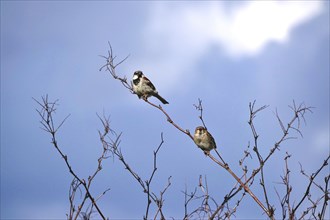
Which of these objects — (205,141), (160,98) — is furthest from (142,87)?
(205,141)

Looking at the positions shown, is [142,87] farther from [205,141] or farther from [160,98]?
[205,141]

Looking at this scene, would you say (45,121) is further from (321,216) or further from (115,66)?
(321,216)

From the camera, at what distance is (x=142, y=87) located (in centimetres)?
1027

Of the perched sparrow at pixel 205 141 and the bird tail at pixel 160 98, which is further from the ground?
the bird tail at pixel 160 98

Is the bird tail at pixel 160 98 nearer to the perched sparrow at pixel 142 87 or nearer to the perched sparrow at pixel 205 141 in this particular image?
the perched sparrow at pixel 142 87

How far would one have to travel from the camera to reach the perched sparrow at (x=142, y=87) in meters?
10.3

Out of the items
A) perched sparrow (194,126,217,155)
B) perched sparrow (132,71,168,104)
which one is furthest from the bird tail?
perched sparrow (194,126,217,155)

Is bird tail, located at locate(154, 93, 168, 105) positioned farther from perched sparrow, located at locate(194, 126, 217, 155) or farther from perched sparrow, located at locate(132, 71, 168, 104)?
perched sparrow, located at locate(194, 126, 217, 155)

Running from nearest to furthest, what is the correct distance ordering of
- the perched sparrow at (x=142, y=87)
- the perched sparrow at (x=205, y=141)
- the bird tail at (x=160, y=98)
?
the perched sparrow at (x=205, y=141) → the perched sparrow at (x=142, y=87) → the bird tail at (x=160, y=98)

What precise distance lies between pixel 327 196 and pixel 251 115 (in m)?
1.03

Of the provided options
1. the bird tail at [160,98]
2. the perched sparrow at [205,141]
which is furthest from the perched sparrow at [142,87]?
the perched sparrow at [205,141]

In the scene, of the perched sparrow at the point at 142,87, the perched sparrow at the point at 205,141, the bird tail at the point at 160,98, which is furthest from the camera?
the bird tail at the point at 160,98

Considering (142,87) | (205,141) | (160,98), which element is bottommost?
(205,141)

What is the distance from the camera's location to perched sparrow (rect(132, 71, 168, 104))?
33.7 feet
